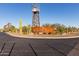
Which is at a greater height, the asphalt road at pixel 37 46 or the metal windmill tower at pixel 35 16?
the metal windmill tower at pixel 35 16

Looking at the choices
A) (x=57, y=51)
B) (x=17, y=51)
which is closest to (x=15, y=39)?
(x=17, y=51)

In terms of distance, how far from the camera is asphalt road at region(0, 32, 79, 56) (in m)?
4.87

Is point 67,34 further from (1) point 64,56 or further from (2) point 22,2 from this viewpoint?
(2) point 22,2

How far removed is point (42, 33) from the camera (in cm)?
492

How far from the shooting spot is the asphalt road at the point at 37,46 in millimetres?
4867

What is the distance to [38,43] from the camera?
193 inches

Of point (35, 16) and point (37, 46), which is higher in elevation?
point (35, 16)

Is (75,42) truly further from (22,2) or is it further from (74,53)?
(22,2)

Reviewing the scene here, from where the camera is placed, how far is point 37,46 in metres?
4.88

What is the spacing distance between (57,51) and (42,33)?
251mm

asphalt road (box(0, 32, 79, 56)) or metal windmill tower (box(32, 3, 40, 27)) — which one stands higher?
metal windmill tower (box(32, 3, 40, 27))

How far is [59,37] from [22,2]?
0.56 metres

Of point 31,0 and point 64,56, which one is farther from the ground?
point 31,0

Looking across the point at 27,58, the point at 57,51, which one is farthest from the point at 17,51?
the point at 57,51
